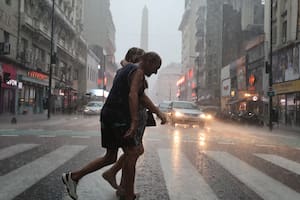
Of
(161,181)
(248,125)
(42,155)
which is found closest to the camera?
(161,181)

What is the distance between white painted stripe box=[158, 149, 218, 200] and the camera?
17.1 ft

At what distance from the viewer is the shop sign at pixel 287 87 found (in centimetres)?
3127

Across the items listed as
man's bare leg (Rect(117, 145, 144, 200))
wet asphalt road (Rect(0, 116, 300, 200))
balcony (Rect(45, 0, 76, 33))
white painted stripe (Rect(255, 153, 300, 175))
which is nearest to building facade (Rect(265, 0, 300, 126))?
balcony (Rect(45, 0, 76, 33))

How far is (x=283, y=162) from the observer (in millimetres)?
8648

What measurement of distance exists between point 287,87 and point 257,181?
93.9ft

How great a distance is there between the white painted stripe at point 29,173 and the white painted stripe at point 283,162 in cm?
397

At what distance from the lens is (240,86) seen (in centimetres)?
5141

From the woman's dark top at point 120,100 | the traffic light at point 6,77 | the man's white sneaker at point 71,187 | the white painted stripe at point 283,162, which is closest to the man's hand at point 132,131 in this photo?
the woman's dark top at point 120,100

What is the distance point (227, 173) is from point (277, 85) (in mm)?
30655

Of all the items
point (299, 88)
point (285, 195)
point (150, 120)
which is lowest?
point (285, 195)

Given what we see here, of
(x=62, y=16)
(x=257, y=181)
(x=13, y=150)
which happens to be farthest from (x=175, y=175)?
(x=62, y=16)

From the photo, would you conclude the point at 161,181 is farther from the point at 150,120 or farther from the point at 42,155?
the point at 42,155

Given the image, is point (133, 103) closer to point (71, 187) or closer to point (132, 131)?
point (132, 131)

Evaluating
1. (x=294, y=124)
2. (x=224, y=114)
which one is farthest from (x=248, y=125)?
(x=224, y=114)
